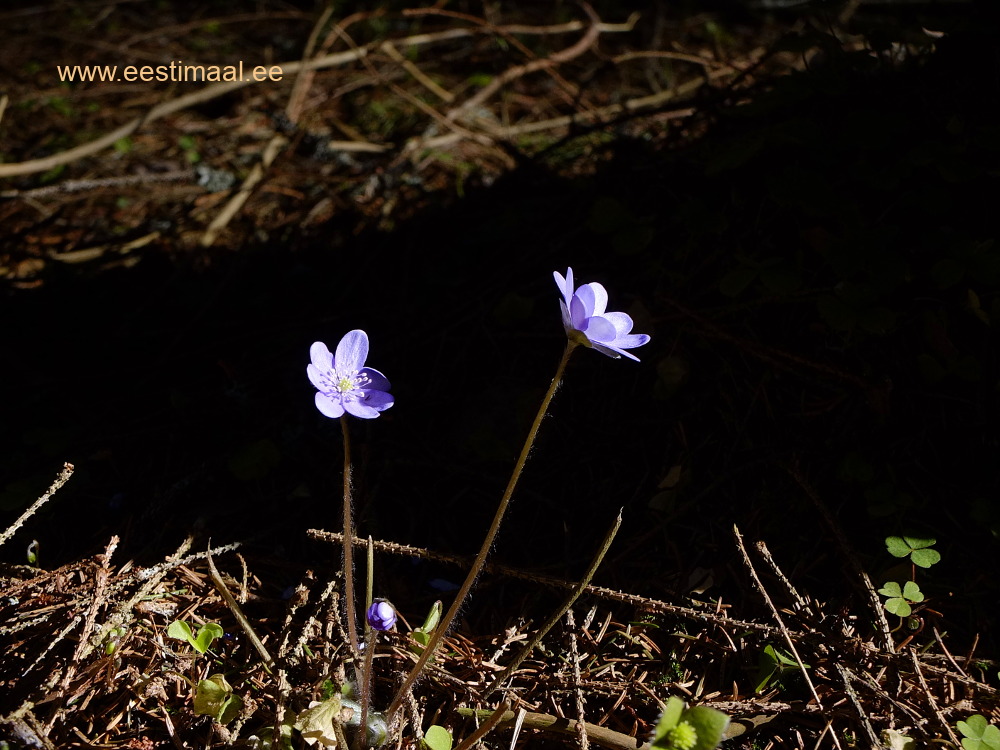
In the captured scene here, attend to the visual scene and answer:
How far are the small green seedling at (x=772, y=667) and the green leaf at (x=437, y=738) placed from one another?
2.30 feet

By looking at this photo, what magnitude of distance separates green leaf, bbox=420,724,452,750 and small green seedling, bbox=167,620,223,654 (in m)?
0.52

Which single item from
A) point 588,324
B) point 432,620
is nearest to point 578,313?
point 588,324

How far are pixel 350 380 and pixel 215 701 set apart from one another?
72 centimetres

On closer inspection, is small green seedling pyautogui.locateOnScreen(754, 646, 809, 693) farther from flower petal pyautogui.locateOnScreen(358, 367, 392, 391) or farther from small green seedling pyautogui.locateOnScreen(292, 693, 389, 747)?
flower petal pyautogui.locateOnScreen(358, 367, 392, 391)

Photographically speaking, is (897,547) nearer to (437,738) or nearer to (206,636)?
(437,738)

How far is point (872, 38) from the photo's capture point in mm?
2281

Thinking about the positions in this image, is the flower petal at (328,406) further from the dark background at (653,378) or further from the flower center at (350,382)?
the dark background at (653,378)

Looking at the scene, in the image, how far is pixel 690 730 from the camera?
3.90ft

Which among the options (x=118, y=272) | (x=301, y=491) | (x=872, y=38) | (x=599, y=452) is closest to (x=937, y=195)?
(x=872, y=38)

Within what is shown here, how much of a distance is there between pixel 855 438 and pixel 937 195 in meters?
0.78

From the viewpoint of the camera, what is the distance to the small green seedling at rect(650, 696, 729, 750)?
1.17 metres

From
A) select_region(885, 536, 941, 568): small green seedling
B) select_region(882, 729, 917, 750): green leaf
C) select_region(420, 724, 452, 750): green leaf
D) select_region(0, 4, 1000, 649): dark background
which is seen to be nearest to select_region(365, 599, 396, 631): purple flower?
select_region(0, 4, 1000, 649): dark background

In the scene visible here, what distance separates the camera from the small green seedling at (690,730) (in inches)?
46.1

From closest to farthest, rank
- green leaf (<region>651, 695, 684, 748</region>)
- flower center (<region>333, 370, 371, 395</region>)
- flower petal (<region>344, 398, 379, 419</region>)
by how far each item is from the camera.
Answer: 1. green leaf (<region>651, 695, 684, 748</region>)
2. flower petal (<region>344, 398, 379, 419</region>)
3. flower center (<region>333, 370, 371, 395</region>)
